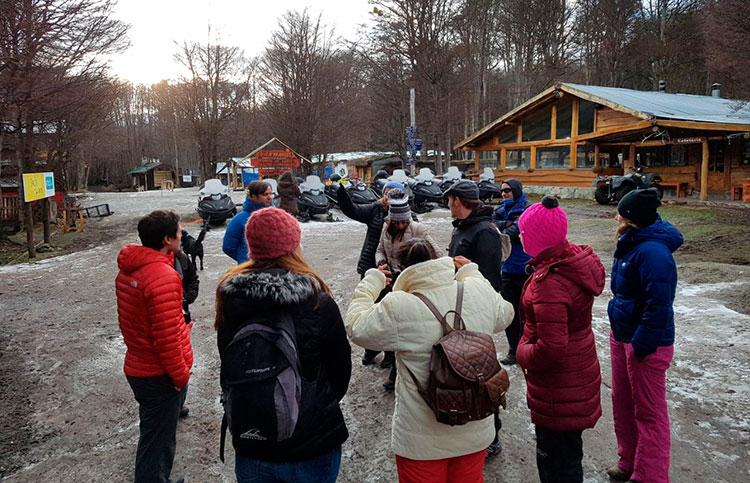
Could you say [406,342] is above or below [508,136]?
below

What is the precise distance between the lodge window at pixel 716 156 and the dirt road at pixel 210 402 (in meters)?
13.5

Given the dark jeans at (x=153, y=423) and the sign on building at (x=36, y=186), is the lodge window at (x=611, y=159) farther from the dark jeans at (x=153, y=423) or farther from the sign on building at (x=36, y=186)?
the dark jeans at (x=153, y=423)

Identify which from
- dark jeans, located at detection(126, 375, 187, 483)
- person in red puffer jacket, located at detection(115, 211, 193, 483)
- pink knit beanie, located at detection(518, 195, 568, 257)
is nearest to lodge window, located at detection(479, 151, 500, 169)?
pink knit beanie, located at detection(518, 195, 568, 257)

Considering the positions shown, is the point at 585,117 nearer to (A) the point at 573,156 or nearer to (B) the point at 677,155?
(A) the point at 573,156

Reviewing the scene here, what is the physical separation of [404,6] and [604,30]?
14.9 meters

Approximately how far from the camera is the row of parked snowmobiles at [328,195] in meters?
14.6

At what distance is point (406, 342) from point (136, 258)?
1.56 m

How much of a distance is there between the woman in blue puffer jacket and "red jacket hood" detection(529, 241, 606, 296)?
0.32 m

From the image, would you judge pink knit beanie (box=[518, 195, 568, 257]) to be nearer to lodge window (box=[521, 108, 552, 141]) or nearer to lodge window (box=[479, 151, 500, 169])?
lodge window (box=[521, 108, 552, 141])

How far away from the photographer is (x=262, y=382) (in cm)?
155

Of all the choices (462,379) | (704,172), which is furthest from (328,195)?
(462,379)

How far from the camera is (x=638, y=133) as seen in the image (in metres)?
18.3

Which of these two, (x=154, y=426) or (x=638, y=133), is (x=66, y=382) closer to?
(x=154, y=426)

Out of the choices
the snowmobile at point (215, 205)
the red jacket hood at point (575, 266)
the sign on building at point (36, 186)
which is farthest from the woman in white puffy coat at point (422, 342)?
the snowmobile at point (215, 205)
